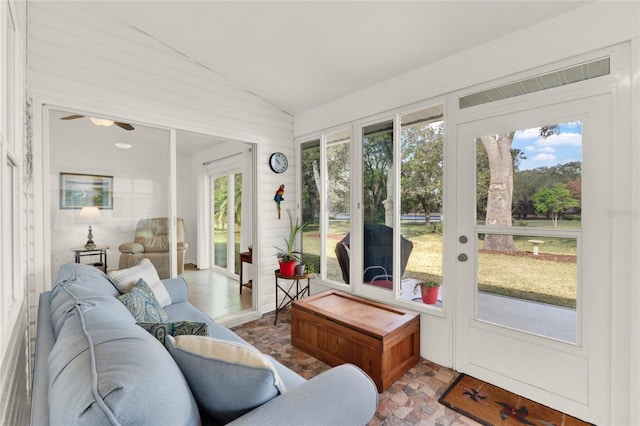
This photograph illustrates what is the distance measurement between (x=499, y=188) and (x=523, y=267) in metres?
0.61

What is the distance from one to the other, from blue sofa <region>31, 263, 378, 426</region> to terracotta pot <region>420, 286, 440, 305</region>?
65.3 inches

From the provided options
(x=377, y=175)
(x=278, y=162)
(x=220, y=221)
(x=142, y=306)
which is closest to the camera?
(x=142, y=306)

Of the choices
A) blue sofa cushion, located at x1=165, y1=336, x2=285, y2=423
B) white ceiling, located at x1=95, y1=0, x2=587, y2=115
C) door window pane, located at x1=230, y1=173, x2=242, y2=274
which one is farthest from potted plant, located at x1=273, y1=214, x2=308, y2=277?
blue sofa cushion, located at x1=165, y1=336, x2=285, y2=423

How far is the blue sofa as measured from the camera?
67cm

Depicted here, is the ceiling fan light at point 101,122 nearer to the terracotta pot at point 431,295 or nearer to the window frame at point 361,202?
the window frame at point 361,202

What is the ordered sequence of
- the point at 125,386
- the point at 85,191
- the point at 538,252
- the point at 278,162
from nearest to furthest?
the point at 125,386 → the point at 538,252 → the point at 85,191 → the point at 278,162

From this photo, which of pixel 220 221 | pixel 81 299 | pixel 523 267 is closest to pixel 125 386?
pixel 81 299

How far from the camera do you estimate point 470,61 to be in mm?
2342

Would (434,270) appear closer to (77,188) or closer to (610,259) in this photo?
(610,259)

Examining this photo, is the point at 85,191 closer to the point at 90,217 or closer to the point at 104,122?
the point at 90,217

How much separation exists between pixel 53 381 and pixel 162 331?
1.41 ft

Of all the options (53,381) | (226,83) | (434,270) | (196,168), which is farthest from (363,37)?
(53,381)

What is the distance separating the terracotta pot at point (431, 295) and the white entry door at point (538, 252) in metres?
0.23

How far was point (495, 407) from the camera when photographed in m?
2.00
